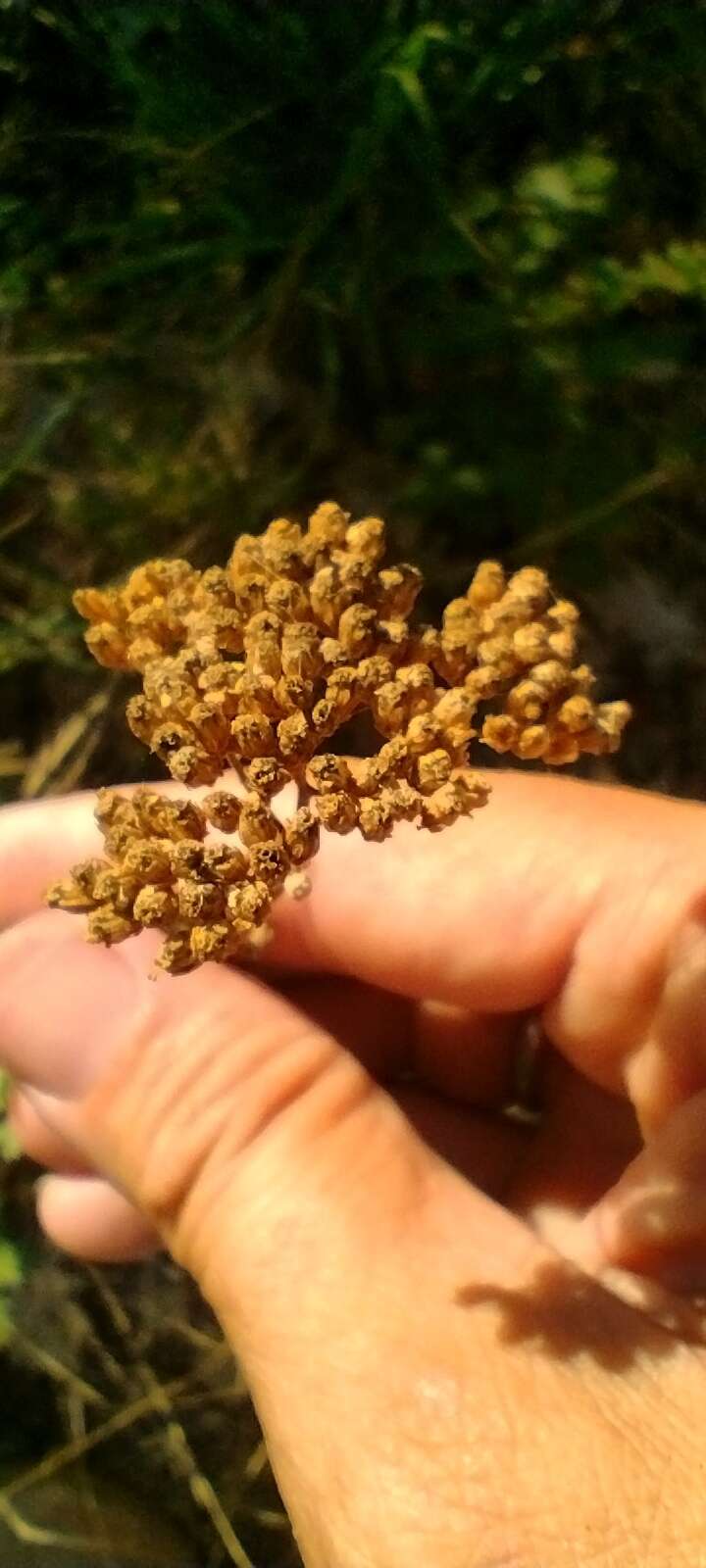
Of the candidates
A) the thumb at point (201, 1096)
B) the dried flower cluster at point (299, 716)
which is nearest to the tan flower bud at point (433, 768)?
the dried flower cluster at point (299, 716)

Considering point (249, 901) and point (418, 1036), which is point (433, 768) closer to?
point (249, 901)

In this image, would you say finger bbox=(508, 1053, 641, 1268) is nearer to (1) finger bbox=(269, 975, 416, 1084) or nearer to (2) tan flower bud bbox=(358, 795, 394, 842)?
(1) finger bbox=(269, 975, 416, 1084)

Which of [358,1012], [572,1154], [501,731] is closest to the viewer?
[501,731]

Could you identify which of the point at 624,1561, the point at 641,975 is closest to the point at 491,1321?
the point at 624,1561

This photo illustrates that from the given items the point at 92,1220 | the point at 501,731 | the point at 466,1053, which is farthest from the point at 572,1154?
the point at 501,731

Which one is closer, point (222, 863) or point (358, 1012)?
point (222, 863)

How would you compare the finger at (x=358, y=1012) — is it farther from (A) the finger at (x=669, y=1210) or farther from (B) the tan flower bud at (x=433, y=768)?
(B) the tan flower bud at (x=433, y=768)

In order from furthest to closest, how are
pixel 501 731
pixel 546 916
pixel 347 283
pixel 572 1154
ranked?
pixel 347 283, pixel 572 1154, pixel 546 916, pixel 501 731

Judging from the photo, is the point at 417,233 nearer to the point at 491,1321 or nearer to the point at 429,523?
the point at 429,523
